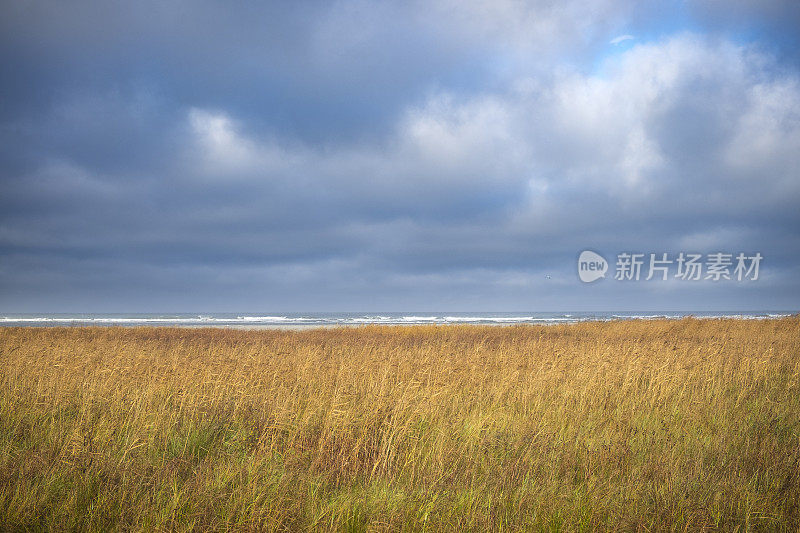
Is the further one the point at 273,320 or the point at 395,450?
the point at 273,320

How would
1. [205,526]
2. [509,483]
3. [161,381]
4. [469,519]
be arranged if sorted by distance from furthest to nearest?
1. [161,381]
2. [509,483]
3. [469,519]
4. [205,526]

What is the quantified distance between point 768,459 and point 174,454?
21.0 ft

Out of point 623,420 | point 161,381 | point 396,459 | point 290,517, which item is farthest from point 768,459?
point 161,381

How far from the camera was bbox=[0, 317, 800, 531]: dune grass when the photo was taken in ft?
12.5

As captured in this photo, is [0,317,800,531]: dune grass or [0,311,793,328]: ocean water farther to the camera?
[0,311,793,328]: ocean water

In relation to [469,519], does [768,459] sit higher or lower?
higher

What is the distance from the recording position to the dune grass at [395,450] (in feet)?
12.5

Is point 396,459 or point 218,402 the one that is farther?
point 218,402

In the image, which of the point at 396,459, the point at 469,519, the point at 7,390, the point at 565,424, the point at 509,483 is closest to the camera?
the point at 469,519

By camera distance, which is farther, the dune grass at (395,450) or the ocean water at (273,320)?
the ocean water at (273,320)

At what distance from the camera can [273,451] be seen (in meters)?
5.38

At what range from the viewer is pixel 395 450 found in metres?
5.34

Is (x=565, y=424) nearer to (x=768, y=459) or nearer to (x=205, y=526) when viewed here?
(x=768, y=459)

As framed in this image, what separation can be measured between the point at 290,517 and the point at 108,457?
7.29ft
